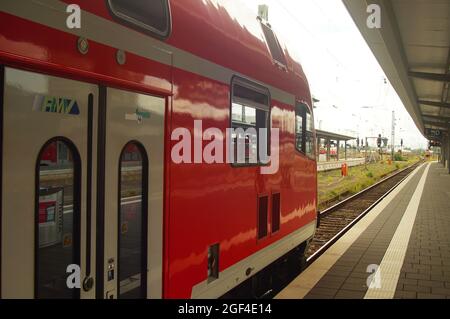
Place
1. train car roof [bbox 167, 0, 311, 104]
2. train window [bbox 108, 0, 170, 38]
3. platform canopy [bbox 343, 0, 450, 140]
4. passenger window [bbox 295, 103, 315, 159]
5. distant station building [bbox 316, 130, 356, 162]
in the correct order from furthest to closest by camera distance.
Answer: distant station building [bbox 316, 130, 356, 162]
platform canopy [bbox 343, 0, 450, 140]
passenger window [bbox 295, 103, 315, 159]
train car roof [bbox 167, 0, 311, 104]
train window [bbox 108, 0, 170, 38]

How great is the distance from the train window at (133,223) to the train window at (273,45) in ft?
10.4

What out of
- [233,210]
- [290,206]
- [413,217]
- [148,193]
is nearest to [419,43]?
[413,217]

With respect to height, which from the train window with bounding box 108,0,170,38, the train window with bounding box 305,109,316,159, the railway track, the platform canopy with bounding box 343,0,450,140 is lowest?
the railway track

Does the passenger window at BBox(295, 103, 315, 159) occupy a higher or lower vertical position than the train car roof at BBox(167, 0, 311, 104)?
lower

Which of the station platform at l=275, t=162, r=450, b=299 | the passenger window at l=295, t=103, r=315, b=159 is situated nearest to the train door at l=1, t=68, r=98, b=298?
the station platform at l=275, t=162, r=450, b=299

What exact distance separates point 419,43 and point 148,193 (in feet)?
48.5

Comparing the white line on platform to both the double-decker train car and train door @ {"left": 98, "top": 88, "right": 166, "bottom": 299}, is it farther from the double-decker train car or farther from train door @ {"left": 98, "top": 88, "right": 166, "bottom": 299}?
train door @ {"left": 98, "top": 88, "right": 166, "bottom": 299}

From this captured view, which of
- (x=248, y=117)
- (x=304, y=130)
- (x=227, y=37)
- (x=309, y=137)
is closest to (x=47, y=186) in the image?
(x=227, y=37)

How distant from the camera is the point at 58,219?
8.70 ft

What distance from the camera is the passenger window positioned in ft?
22.2

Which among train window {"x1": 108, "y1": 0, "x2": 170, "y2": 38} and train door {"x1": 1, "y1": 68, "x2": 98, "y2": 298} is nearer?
train door {"x1": 1, "y1": 68, "x2": 98, "y2": 298}

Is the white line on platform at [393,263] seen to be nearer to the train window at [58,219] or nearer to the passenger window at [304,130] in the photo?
the passenger window at [304,130]

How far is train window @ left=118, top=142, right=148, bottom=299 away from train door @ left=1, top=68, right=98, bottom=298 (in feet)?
1.26

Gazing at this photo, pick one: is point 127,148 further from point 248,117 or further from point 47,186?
point 248,117
